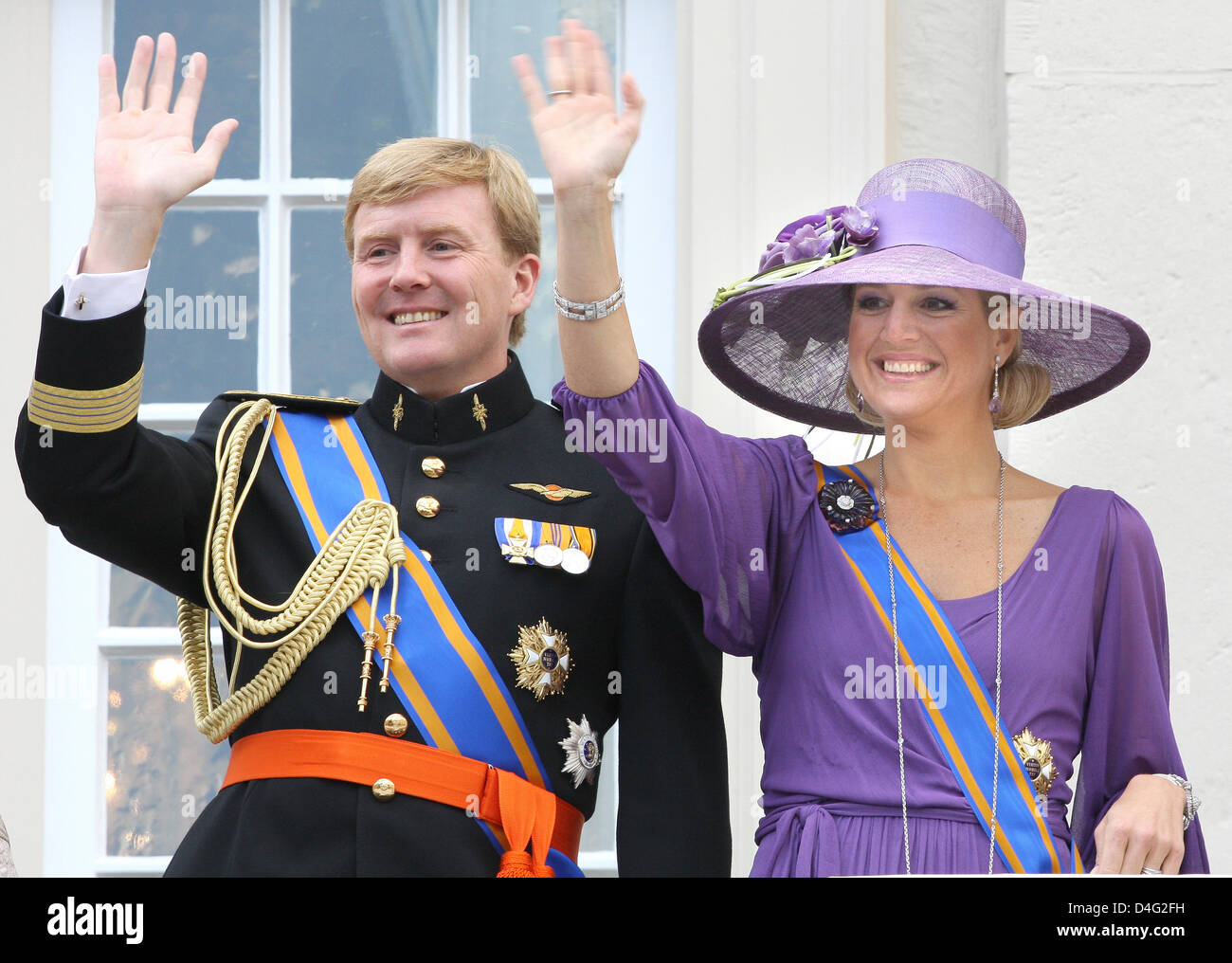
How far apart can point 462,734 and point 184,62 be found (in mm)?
1934

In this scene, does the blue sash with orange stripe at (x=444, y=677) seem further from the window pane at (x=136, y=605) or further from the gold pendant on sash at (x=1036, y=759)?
the window pane at (x=136, y=605)

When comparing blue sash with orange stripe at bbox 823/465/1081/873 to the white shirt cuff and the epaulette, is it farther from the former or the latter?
the white shirt cuff

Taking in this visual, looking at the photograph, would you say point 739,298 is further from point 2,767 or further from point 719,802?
point 2,767

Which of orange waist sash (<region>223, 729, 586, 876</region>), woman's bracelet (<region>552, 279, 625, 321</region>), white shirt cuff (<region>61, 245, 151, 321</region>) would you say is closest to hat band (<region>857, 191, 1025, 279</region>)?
woman's bracelet (<region>552, 279, 625, 321</region>)

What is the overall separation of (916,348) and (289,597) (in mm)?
963

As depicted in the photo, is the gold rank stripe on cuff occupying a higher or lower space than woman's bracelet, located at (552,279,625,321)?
lower

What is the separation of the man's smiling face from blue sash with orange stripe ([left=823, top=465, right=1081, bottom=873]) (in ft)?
2.41

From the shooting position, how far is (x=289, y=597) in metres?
2.59

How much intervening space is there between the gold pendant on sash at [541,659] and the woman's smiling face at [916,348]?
1.87ft

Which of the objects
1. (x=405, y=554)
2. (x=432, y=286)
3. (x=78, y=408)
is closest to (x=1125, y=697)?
(x=405, y=554)

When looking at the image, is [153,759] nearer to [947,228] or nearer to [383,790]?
[383,790]

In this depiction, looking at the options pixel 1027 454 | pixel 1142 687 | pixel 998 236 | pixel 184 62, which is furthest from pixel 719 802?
pixel 184 62

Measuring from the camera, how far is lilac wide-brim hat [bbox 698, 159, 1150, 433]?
2547mm

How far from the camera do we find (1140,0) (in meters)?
3.60
